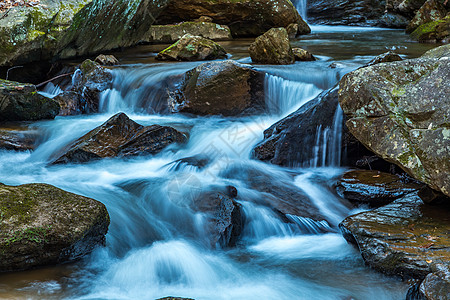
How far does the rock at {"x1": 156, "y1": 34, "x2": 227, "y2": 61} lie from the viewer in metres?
10.7

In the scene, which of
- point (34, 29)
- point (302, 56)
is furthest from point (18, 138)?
point (302, 56)

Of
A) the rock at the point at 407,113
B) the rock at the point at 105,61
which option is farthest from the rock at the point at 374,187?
the rock at the point at 105,61

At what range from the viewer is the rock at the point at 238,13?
599 inches

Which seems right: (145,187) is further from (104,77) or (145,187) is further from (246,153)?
(104,77)

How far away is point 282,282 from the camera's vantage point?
13.4 feet

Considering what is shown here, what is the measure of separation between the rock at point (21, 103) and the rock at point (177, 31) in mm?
7070

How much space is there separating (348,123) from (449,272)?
70.4 inches

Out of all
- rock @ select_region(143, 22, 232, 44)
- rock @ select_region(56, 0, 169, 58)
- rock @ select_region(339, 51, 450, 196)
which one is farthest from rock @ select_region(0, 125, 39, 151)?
rock @ select_region(143, 22, 232, 44)

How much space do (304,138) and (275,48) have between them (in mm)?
3812

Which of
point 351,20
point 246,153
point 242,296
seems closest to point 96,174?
point 246,153

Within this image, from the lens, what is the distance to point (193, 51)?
10.6 meters

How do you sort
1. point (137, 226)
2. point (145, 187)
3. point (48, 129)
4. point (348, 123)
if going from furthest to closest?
1. point (48, 129)
2. point (145, 187)
3. point (137, 226)
4. point (348, 123)

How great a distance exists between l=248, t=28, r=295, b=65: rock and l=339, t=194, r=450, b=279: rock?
18.2 feet

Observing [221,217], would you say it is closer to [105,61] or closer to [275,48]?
[275,48]
